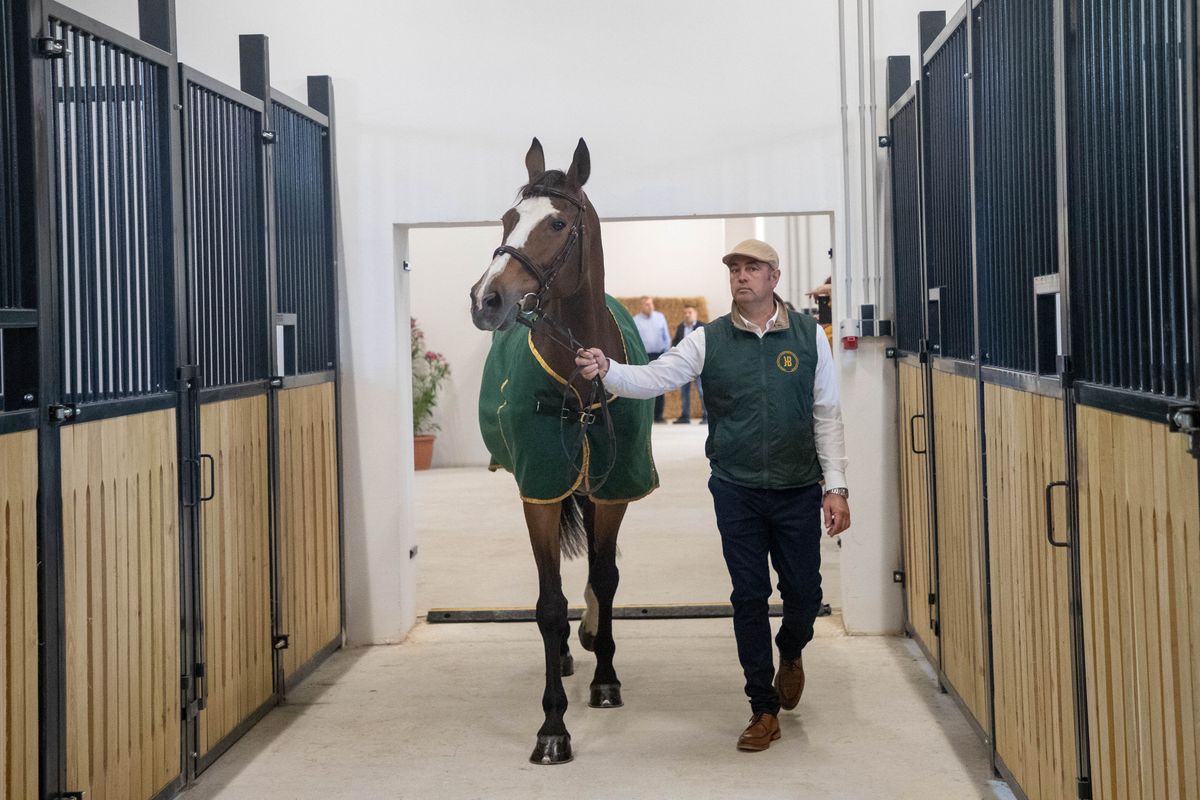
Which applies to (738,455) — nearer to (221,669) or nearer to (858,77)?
(221,669)

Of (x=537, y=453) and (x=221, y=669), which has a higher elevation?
(x=537, y=453)

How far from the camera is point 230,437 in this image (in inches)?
144

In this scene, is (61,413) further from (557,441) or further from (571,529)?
(571,529)

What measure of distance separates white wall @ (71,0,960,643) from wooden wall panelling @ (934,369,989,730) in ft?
3.10

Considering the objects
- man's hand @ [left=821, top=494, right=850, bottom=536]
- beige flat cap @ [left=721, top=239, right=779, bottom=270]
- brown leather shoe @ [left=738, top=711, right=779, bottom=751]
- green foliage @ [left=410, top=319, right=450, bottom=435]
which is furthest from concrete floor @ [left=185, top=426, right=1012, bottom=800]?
green foliage @ [left=410, top=319, right=450, bottom=435]

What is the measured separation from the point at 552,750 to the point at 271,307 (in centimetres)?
176

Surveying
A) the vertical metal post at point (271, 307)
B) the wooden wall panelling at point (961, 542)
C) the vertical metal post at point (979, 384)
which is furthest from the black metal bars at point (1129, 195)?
the vertical metal post at point (271, 307)

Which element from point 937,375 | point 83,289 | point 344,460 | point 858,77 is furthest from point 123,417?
point 858,77

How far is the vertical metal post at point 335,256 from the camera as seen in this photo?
15.7 feet

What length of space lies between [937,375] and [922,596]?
926mm

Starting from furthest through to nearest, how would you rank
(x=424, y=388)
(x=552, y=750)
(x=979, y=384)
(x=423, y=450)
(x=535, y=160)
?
(x=423, y=450) → (x=424, y=388) → (x=535, y=160) → (x=552, y=750) → (x=979, y=384)

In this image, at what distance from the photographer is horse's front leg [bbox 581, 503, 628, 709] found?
394 cm

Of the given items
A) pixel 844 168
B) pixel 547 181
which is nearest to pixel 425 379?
pixel 844 168

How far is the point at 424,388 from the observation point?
11.3m
